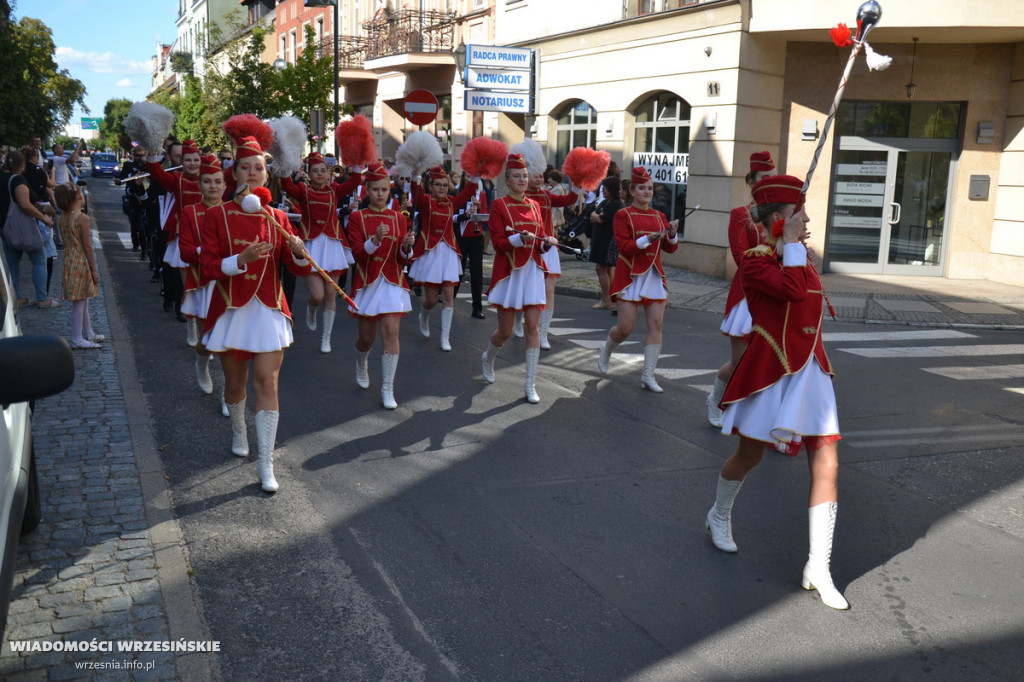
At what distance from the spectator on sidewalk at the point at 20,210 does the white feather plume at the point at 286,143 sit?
19.4 feet

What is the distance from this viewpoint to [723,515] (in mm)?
4824

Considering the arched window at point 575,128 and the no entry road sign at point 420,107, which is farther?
the arched window at point 575,128

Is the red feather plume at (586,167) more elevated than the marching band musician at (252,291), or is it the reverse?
the red feather plume at (586,167)

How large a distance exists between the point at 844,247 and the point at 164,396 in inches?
539

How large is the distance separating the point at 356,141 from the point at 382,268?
2.20m

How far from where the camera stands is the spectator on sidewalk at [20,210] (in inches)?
471

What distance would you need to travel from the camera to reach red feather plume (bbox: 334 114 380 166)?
938 cm

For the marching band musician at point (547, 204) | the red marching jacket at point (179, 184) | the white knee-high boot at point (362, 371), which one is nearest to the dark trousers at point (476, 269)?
the marching band musician at point (547, 204)

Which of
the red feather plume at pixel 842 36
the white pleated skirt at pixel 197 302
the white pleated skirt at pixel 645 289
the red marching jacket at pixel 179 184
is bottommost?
the white pleated skirt at pixel 197 302

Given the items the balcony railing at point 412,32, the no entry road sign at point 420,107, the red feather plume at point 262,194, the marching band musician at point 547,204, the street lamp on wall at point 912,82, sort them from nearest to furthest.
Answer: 1. the red feather plume at point 262,194
2. the marching band musician at point 547,204
3. the no entry road sign at point 420,107
4. the street lamp on wall at point 912,82
5. the balcony railing at point 412,32

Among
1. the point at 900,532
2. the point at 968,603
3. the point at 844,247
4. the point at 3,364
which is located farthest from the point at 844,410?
the point at 844,247

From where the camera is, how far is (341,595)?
4262 mm

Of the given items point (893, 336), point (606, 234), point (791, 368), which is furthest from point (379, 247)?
point (893, 336)

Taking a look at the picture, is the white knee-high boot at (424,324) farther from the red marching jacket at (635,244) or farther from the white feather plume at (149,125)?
the white feather plume at (149,125)
